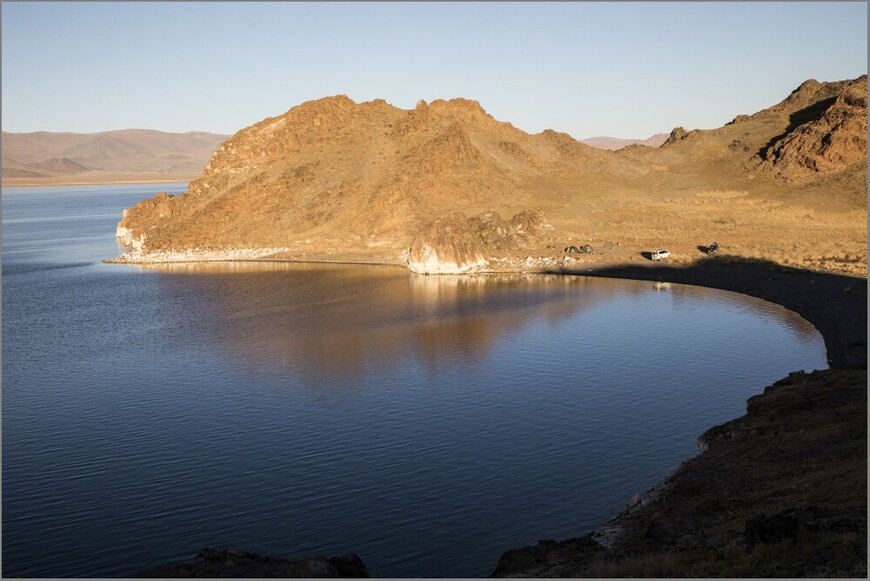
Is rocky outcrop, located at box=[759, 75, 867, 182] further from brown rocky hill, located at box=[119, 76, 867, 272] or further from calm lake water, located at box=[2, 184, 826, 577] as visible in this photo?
calm lake water, located at box=[2, 184, 826, 577]

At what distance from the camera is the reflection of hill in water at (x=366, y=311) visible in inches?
2199

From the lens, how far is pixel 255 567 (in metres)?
21.7

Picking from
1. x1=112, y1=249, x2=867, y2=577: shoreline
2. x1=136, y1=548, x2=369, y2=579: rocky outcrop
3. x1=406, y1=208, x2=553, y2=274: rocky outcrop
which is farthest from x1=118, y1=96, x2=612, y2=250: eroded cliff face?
x1=136, y1=548, x2=369, y2=579: rocky outcrop

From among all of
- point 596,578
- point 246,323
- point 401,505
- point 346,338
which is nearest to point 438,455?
point 401,505

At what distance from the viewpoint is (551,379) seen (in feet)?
160

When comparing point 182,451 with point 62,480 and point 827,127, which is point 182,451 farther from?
point 827,127

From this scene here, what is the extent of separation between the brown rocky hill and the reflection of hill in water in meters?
23.0

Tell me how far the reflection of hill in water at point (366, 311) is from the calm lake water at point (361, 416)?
43 cm

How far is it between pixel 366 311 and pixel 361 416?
3423 cm

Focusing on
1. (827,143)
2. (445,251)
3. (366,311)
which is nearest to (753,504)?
(366,311)

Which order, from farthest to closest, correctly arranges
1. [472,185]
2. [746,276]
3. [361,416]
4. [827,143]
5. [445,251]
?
[827,143] → [472,185] → [445,251] → [746,276] → [361,416]

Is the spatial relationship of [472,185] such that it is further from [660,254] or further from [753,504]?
[753,504]

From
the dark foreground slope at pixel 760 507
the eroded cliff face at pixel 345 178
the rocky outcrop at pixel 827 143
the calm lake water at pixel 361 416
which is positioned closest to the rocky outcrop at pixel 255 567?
the calm lake water at pixel 361 416

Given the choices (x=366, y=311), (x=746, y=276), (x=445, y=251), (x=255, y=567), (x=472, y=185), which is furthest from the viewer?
(x=472, y=185)
